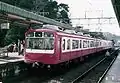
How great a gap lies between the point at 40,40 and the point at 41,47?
44 centimetres

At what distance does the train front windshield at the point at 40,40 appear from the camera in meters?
15.3

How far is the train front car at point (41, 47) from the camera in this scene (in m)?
15.2

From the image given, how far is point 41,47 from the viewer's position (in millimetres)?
15383

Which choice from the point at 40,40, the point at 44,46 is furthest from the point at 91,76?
the point at 40,40

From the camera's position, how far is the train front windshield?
15.3 metres


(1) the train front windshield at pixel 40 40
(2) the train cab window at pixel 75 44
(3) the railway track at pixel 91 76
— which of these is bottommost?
(3) the railway track at pixel 91 76

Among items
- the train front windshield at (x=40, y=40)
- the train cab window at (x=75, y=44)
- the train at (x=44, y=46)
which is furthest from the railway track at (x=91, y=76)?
the train front windshield at (x=40, y=40)

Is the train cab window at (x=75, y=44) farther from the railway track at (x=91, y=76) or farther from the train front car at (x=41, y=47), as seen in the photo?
the train front car at (x=41, y=47)

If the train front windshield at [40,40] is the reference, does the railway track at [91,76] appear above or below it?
below

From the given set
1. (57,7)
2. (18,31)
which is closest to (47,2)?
(57,7)

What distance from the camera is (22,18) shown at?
17.9 m

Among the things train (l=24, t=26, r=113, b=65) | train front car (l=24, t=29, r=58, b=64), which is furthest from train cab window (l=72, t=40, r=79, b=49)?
train front car (l=24, t=29, r=58, b=64)

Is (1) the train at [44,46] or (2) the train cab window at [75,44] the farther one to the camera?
(2) the train cab window at [75,44]

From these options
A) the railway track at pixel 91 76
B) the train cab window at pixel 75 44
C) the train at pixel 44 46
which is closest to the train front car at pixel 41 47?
the train at pixel 44 46
